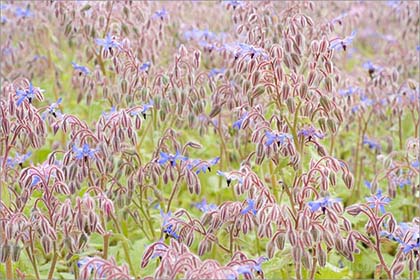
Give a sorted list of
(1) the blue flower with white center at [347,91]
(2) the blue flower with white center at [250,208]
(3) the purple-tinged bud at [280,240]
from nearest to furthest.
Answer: (3) the purple-tinged bud at [280,240], (2) the blue flower with white center at [250,208], (1) the blue flower with white center at [347,91]

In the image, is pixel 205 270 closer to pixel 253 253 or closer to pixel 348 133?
pixel 253 253

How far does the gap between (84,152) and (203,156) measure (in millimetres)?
2043

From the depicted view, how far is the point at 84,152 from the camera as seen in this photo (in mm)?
2605

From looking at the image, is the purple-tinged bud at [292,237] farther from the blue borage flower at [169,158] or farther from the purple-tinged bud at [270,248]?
the blue borage flower at [169,158]

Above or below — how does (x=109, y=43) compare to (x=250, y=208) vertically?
above

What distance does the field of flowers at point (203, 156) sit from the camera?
237 cm

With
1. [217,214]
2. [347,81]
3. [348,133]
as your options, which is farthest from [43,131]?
[348,133]

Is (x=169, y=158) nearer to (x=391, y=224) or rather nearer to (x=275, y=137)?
(x=275, y=137)

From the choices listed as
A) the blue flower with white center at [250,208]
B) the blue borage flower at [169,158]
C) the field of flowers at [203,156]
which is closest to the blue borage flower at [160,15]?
the field of flowers at [203,156]

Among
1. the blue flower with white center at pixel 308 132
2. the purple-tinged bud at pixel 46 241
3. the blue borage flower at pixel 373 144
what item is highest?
the blue flower with white center at pixel 308 132

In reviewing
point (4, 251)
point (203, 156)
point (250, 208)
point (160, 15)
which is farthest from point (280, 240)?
point (203, 156)

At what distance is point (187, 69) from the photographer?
3.24 meters

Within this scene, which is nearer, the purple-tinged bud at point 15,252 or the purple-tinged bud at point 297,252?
the purple-tinged bud at point 297,252

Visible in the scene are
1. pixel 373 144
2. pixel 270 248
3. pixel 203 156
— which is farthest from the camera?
pixel 203 156
